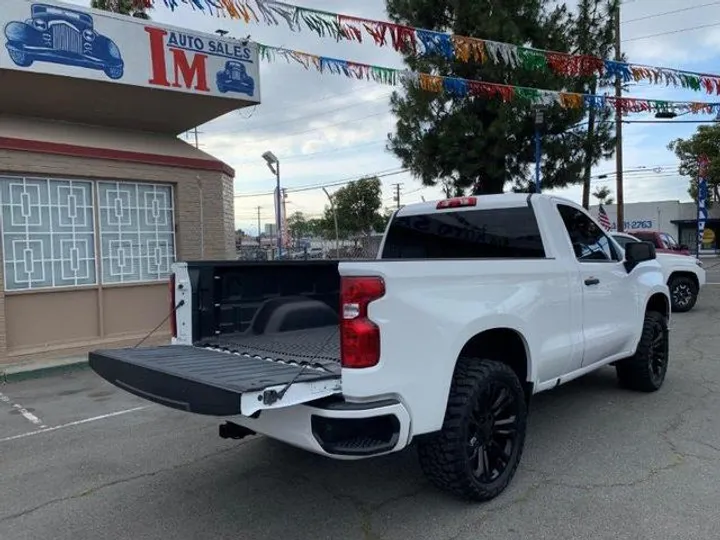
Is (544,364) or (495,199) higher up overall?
(495,199)

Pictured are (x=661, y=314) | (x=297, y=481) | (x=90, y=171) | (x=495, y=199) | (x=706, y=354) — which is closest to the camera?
(x=297, y=481)

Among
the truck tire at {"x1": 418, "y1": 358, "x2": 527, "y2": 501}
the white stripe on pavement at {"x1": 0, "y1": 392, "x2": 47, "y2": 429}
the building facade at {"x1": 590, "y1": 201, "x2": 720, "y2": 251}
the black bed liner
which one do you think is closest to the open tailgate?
the black bed liner

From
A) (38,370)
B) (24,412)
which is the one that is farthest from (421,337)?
(38,370)

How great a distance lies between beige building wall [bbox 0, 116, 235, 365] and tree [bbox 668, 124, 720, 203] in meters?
40.2

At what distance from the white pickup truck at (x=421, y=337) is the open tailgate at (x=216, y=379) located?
10 mm

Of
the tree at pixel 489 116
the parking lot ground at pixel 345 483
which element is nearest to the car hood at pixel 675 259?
the tree at pixel 489 116

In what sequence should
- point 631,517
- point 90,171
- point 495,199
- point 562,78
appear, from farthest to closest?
point 562,78, point 90,171, point 495,199, point 631,517

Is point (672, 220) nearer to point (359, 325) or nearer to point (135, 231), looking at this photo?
point (135, 231)

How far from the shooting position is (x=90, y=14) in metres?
8.70

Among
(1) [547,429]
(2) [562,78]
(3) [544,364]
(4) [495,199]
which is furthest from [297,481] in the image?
(2) [562,78]

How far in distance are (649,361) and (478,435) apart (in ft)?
10.8

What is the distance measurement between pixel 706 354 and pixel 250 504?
7173 millimetres

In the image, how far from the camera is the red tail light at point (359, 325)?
10.2 ft

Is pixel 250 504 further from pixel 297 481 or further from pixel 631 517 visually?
pixel 631 517
